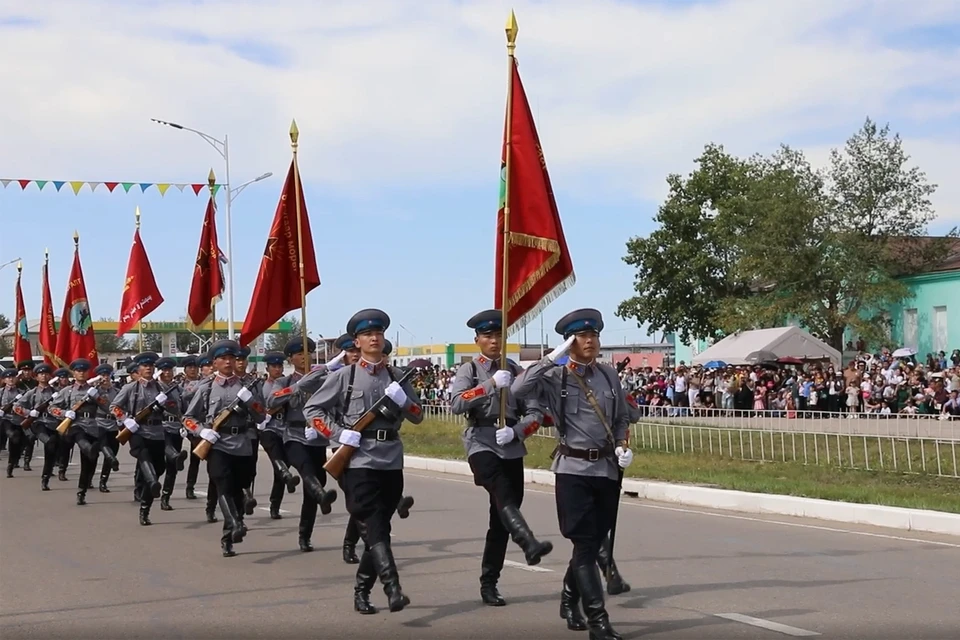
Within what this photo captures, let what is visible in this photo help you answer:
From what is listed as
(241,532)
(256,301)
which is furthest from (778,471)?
(241,532)

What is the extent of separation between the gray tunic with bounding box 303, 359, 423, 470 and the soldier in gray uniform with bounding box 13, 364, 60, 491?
39.2 feet

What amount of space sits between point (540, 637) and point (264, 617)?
192cm

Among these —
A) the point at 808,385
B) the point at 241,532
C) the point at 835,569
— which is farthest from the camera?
the point at 808,385

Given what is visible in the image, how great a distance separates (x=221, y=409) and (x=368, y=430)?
3680 millimetres

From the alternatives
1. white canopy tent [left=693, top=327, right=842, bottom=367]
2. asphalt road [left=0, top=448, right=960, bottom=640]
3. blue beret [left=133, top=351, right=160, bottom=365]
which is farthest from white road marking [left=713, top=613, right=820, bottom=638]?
white canopy tent [left=693, top=327, right=842, bottom=367]

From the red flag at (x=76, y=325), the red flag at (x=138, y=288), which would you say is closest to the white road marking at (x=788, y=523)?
the red flag at (x=138, y=288)

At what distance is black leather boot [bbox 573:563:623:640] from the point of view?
6.81 m

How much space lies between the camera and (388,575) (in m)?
7.68

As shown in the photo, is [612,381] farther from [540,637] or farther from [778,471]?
[778,471]

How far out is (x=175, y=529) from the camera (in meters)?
13.3

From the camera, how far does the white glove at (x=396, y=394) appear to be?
8.06m

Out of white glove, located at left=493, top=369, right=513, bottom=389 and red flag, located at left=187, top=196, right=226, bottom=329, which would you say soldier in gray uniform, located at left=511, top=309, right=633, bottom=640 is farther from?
red flag, located at left=187, top=196, right=226, bottom=329

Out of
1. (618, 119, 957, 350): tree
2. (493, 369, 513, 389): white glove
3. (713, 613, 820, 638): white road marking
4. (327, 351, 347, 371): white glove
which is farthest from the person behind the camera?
(618, 119, 957, 350): tree

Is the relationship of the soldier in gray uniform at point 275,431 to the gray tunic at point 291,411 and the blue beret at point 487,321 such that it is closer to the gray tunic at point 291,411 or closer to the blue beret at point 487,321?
the gray tunic at point 291,411
